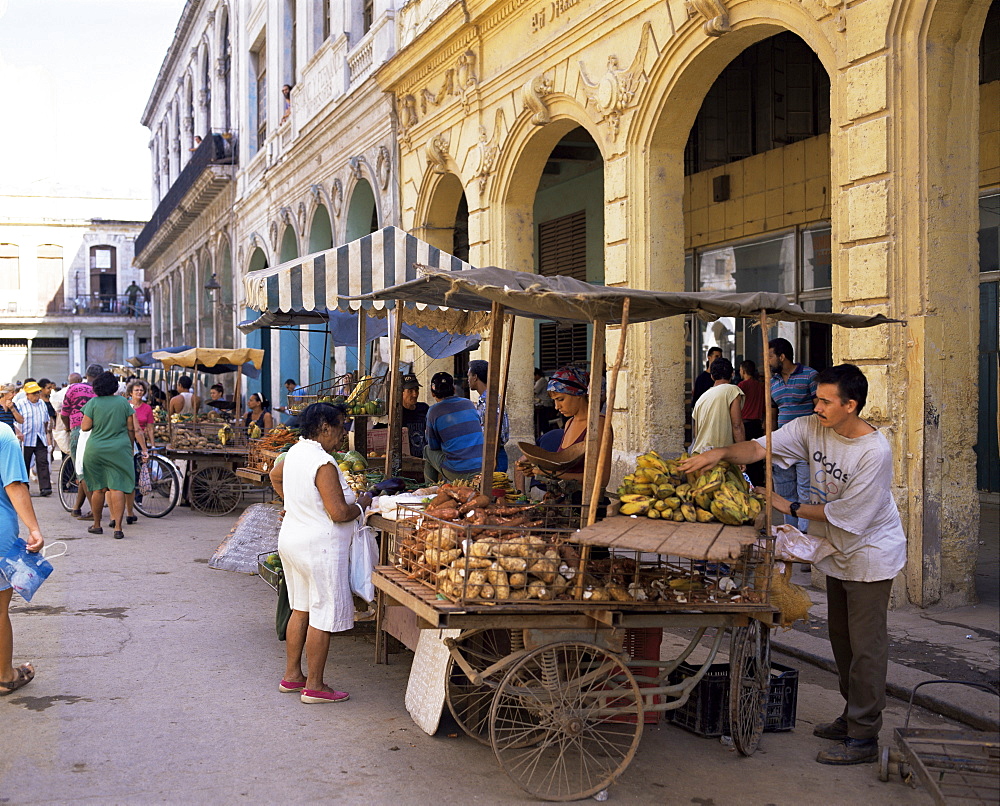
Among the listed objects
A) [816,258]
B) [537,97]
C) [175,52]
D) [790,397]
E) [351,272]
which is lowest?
[790,397]

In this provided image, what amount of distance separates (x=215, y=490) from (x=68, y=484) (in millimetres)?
2063

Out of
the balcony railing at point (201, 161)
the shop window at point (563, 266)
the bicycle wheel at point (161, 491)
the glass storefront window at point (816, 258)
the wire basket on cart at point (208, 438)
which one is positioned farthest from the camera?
the balcony railing at point (201, 161)

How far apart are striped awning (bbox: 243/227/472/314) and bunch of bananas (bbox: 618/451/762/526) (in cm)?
451

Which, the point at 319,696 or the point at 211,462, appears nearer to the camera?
the point at 319,696

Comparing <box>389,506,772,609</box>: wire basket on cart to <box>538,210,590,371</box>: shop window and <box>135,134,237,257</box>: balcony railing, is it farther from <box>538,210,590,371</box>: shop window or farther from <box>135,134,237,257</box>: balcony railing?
<box>135,134,237,257</box>: balcony railing

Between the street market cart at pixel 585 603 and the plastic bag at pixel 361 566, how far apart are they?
1.92 feet

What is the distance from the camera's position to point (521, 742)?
4.50 metres

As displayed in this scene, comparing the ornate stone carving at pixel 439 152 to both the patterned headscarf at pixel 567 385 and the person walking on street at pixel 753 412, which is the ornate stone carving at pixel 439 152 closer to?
the person walking on street at pixel 753 412

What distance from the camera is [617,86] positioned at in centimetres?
1067

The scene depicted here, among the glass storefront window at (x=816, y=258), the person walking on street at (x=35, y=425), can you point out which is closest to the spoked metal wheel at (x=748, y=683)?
the glass storefront window at (x=816, y=258)

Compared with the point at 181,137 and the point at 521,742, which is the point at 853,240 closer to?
the point at 521,742

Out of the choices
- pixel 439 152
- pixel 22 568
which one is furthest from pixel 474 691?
pixel 439 152

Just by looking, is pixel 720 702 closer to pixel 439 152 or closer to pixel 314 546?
pixel 314 546

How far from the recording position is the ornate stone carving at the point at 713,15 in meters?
9.05
